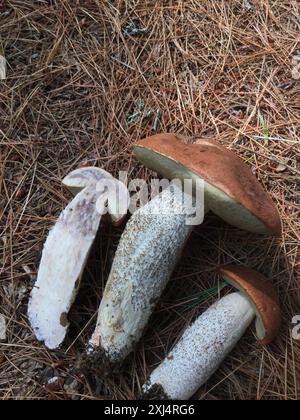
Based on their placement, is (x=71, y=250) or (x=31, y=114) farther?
(x=31, y=114)

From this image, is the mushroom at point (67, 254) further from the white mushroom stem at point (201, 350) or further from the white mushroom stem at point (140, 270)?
the white mushroom stem at point (201, 350)

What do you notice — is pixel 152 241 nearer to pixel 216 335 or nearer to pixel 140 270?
pixel 140 270

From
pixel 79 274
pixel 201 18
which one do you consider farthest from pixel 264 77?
pixel 79 274

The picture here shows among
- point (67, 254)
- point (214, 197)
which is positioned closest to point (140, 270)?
point (67, 254)

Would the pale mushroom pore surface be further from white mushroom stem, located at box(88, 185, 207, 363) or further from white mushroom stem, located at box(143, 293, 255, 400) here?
white mushroom stem, located at box(143, 293, 255, 400)

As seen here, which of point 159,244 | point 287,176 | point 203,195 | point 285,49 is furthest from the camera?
point 285,49

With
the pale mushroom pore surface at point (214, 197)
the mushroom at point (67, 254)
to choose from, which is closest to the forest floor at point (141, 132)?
the mushroom at point (67, 254)
